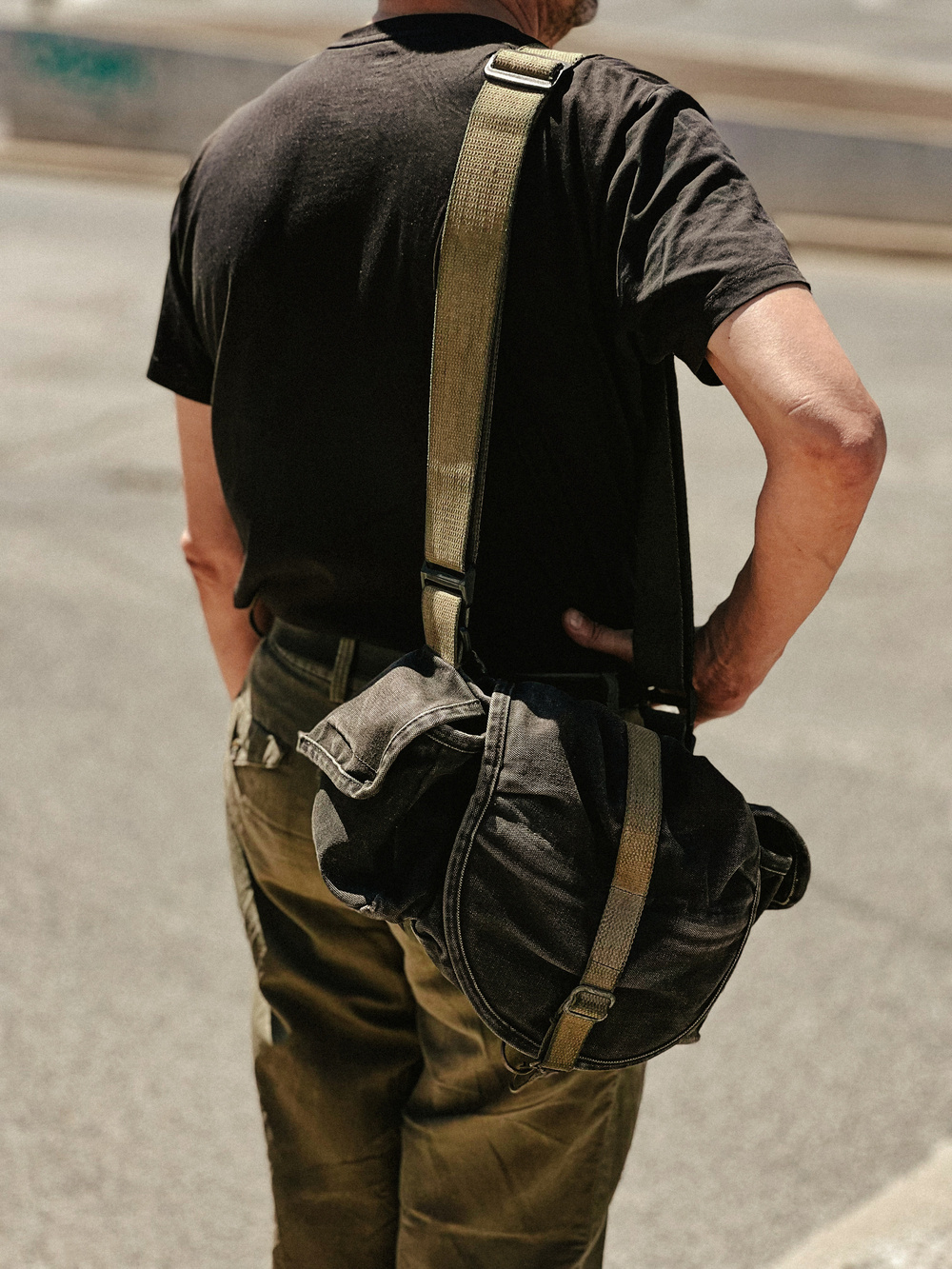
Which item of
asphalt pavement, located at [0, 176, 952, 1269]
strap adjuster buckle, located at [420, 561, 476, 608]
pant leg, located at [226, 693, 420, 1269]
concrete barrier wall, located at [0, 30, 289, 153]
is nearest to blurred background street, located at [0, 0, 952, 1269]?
asphalt pavement, located at [0, 176, 952, 1269]

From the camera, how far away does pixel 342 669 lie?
1669 millimetres

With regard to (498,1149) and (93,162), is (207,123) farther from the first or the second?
(498,1149)

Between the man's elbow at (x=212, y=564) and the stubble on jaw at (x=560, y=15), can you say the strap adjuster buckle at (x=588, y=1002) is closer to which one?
the man's elbow at (x=212, y=564)

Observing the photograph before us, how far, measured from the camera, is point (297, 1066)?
73.0 inches

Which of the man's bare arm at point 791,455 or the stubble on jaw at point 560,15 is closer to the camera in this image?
the man's bare arm at point 791,455

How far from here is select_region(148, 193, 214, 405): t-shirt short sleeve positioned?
1.76m

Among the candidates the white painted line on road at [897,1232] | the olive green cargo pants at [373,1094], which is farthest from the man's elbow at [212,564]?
the white painted line on road at [897,1232]

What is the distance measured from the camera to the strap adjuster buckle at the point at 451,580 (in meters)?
1.48

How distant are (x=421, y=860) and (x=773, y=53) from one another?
26121mm

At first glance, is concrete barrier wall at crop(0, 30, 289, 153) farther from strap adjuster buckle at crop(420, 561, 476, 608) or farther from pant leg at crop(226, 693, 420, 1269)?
strap adjuster buckle at crop(420, 561, 476, 608)

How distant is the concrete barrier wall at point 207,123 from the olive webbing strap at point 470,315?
1287 centimetres

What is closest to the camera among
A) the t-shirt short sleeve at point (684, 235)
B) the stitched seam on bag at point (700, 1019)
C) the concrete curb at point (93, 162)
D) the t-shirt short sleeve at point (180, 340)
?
the t-shirt short sleeve at point (684, 235)

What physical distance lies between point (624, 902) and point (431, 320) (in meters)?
0.69

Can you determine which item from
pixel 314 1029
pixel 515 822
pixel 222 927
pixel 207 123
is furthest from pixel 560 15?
pixel 207 123
